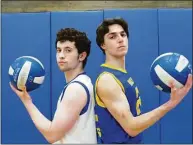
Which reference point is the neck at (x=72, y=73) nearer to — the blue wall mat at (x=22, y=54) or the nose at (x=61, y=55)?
the nose at (x=61, y=55)

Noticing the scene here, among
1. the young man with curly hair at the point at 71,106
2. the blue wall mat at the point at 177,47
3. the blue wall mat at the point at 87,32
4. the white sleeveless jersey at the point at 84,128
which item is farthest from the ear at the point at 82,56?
the blue wall mat at the point at 177,47

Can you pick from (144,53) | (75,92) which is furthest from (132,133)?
(144,53)

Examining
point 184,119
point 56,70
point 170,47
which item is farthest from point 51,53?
point 184,119

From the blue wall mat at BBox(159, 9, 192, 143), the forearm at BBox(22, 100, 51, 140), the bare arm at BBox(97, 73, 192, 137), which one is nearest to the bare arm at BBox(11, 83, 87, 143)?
the forearm at BBox(22, 100, 51, 140)

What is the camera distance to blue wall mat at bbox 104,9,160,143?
311 cm

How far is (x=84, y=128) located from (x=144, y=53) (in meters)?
1.68

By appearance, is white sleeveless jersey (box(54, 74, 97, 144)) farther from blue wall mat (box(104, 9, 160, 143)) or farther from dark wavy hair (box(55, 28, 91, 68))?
blue wall mat (box(104, 9, 160, 143))

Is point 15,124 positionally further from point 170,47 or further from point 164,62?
point 164,62

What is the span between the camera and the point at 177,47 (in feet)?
10.2

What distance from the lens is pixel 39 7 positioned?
391cm

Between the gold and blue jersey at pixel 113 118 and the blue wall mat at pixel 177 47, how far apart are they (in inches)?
59.6

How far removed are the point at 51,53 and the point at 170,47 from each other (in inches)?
44.1

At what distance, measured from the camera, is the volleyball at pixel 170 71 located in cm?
153

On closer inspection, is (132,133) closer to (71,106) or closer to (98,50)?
(71,106)
